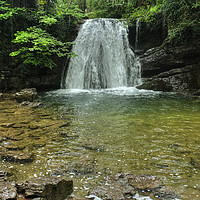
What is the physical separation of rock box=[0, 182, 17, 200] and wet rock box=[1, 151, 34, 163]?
0.81 meters

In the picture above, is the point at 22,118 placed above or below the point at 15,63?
below

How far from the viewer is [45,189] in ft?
5.41

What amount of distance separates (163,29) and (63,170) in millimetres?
12692

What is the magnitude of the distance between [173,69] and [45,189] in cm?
1080

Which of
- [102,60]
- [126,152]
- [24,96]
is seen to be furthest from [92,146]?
[102,60]

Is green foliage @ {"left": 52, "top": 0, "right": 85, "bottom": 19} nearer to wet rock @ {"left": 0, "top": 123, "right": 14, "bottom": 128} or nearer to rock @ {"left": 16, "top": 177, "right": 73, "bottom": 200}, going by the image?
wet rock @ {"left": 0, "top": 123, "right": 14, "bottom": 128}

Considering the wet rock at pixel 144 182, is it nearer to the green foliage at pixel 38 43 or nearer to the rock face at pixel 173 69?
the green foliage at pixel 38 43

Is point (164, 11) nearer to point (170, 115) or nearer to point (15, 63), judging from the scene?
point (170, 115)

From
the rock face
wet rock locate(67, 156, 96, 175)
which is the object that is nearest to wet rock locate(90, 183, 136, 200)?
wet rock locate(67, 156, 96, 175)

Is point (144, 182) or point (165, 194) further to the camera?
point (144, 182)

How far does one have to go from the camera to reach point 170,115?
5062mm

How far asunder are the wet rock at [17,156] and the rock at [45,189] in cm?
82

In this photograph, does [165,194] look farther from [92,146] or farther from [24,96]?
[24,96]

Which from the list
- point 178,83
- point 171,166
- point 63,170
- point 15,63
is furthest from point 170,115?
point 15,63
